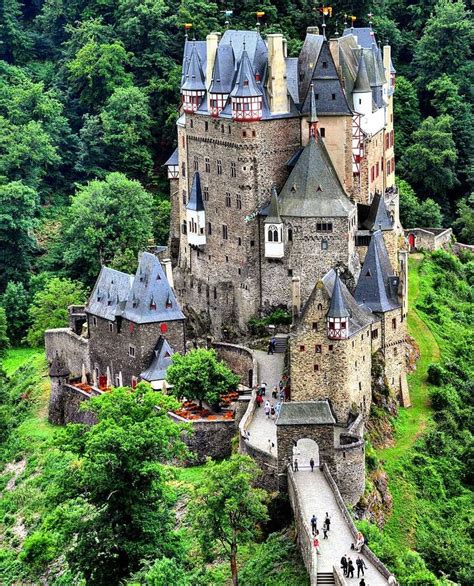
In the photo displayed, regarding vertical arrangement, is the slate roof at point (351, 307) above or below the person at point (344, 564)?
above

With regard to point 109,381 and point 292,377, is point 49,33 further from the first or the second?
point 292,377

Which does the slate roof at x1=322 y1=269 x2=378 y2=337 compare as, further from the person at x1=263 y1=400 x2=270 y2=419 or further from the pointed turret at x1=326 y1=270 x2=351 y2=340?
the person at x1=263 y1=400 x2=270 y2=419

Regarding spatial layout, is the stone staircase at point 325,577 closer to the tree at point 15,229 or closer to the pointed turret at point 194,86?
the pointed turret at point 194,86

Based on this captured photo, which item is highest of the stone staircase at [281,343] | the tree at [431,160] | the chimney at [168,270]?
the tree at [431,160]

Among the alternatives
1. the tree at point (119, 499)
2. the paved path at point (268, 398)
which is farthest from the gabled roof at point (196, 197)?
the tree at point (119, 499)

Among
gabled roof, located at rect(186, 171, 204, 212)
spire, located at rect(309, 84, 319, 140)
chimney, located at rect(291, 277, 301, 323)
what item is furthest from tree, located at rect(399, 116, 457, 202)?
chimney, located at rect(291, 277, 301, 323)
